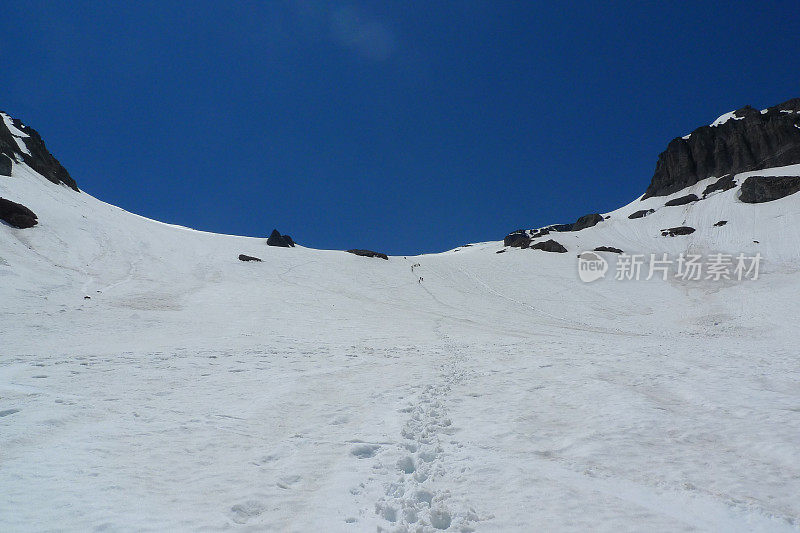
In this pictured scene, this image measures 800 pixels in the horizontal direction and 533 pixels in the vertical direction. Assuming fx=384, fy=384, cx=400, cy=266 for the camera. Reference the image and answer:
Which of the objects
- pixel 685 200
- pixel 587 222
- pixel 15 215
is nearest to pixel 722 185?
pixel 685 200

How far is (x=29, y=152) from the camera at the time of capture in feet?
175

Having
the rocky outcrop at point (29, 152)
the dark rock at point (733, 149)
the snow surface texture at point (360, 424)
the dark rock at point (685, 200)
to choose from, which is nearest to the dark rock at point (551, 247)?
the snow surface texture at point (360, 424)

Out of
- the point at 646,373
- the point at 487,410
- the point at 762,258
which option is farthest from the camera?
the point at 762,258

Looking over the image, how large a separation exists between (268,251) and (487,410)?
135 ft

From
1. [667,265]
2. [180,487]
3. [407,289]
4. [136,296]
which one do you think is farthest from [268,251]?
[667,265]

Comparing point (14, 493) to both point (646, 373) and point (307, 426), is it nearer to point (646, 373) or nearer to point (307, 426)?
point (307, 426)

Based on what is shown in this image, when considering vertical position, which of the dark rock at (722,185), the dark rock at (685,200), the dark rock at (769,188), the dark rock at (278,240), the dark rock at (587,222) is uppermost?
the dark rock at (722,185)

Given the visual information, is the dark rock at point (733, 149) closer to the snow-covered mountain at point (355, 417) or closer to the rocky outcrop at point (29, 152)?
the snow-covered mountain at point (355, 417)

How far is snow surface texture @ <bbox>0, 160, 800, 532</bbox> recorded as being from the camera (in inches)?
166

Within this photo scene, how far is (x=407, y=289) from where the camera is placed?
3569 centimetres

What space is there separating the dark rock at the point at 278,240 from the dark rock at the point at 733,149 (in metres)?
98.3

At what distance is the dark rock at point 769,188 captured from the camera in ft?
215

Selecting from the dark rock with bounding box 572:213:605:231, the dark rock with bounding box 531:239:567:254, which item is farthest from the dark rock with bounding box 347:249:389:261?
the dark rock with bounding box 572:213:605:231

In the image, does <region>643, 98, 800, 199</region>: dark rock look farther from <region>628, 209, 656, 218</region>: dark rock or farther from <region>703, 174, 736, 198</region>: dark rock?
<region>628, 209, 656, 218</region>: dark rock
